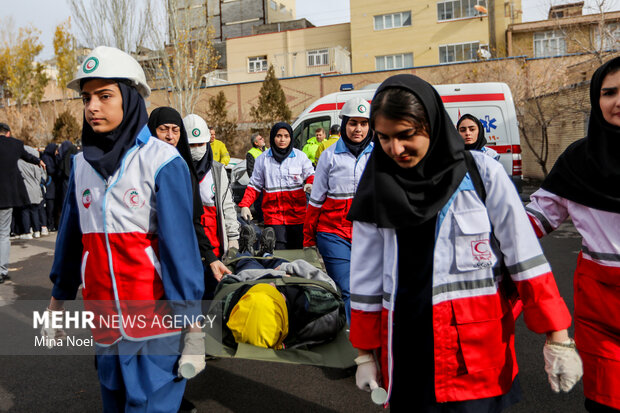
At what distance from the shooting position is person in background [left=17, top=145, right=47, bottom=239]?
11422mm

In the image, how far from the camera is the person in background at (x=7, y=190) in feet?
25.2

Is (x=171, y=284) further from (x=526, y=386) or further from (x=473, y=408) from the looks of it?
(x=526, y=386)

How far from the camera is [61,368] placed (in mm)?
4629

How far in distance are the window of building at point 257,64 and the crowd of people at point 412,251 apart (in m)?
39.5

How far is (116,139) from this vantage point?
2352 mm

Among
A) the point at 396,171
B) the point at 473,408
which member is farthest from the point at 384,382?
the point at 396,171

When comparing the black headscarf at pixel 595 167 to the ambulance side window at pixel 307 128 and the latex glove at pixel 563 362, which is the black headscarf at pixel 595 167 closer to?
the latex glove at pixel 563 362

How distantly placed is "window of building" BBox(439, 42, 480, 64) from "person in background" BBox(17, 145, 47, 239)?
2907 cm

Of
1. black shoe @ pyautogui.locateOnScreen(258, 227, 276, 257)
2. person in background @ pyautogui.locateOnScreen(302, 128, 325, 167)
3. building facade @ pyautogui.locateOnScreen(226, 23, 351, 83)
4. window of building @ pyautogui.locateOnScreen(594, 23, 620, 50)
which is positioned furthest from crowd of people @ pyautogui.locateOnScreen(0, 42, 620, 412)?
building facade @ pyautogui.locateOnScreen(226, 23, 351, 83)

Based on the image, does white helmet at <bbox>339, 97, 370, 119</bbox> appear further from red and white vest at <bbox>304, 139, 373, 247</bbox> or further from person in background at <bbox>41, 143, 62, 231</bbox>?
person in background at <bbox>41, 143, 62, 231</bbox>

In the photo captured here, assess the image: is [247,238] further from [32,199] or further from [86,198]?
[32,199]

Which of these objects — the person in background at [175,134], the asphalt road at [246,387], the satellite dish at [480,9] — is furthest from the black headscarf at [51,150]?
the satellite dish at [480,9]

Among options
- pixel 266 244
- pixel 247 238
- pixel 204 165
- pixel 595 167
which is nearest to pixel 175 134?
pixel 204 165

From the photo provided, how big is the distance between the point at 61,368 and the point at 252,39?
3891 centimetres
